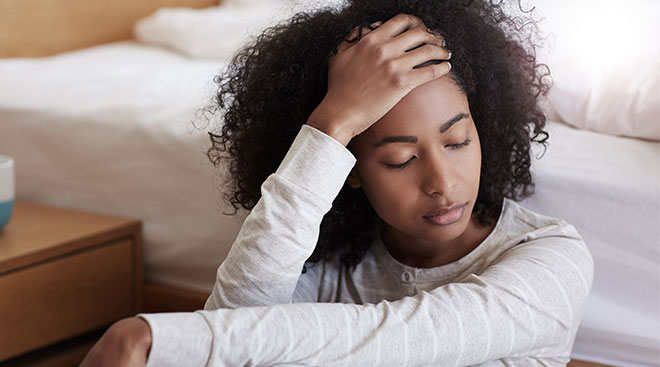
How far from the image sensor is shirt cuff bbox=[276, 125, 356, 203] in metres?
0.84

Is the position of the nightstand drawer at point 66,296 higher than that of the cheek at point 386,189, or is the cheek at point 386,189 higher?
the cheek at point 386,189

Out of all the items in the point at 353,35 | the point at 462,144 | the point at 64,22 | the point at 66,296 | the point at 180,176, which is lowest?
the point at 66,296

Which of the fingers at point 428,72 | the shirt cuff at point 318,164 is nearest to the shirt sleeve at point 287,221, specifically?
the shirt cuff at point 318,164

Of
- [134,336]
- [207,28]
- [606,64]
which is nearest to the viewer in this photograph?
[134,336]

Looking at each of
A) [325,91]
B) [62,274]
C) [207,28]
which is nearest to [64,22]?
[207,28]

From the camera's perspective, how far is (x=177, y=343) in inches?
28.7

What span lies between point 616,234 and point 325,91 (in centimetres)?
42

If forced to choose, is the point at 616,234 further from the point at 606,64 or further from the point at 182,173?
the point at 182,173

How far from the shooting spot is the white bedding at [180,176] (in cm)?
104

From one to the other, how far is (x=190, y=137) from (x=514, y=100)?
0.57 metres

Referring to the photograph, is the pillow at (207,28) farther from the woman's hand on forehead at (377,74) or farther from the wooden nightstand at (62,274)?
the woman's hand on forehead at (377,74)

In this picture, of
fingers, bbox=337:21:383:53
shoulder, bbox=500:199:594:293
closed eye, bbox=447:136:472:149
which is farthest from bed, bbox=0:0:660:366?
fingers, bbox=337:21:383:53

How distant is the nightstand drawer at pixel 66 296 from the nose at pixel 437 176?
70cm

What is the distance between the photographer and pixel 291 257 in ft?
2.79
